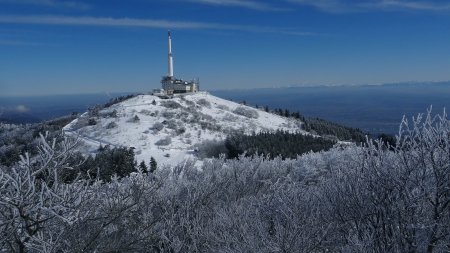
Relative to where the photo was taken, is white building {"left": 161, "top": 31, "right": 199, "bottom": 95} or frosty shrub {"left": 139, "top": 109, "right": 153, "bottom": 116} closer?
frosty shrub {"left": 139, "top": 109, "right": 153, "bottom": 116}

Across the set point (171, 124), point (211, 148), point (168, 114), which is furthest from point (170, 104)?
point (211, 148)

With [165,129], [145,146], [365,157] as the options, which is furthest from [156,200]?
[165,129]

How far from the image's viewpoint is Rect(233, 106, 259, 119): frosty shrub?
4518 inches

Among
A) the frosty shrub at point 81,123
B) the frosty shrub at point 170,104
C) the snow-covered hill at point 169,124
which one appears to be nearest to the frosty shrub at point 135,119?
the snow-covered hill at point 169,124

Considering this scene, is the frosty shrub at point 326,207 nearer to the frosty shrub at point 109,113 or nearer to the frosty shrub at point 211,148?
the frosty shrub at point 211,148

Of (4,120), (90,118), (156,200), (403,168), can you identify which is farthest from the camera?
(4,120)

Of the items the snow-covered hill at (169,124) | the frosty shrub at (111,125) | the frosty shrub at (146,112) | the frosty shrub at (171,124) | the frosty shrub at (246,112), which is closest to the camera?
the snow-covered hill at (169,124)

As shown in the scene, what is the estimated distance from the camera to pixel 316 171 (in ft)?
119

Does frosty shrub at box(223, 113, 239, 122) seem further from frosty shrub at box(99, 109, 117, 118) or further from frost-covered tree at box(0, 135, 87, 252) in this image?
frost-covered tree at box(0, 135, 87, 252)

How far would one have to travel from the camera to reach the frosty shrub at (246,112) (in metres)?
115

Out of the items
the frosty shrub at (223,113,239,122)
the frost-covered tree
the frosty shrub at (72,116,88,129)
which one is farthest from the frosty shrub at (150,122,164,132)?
the frost-covered tree

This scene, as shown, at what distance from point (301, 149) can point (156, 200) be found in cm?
5822

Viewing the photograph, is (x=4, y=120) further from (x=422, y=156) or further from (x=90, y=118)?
(x=422, y=156)

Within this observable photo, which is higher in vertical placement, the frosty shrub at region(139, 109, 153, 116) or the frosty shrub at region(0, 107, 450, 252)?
the frosty shrub at region(0, 107, 450, 252)
